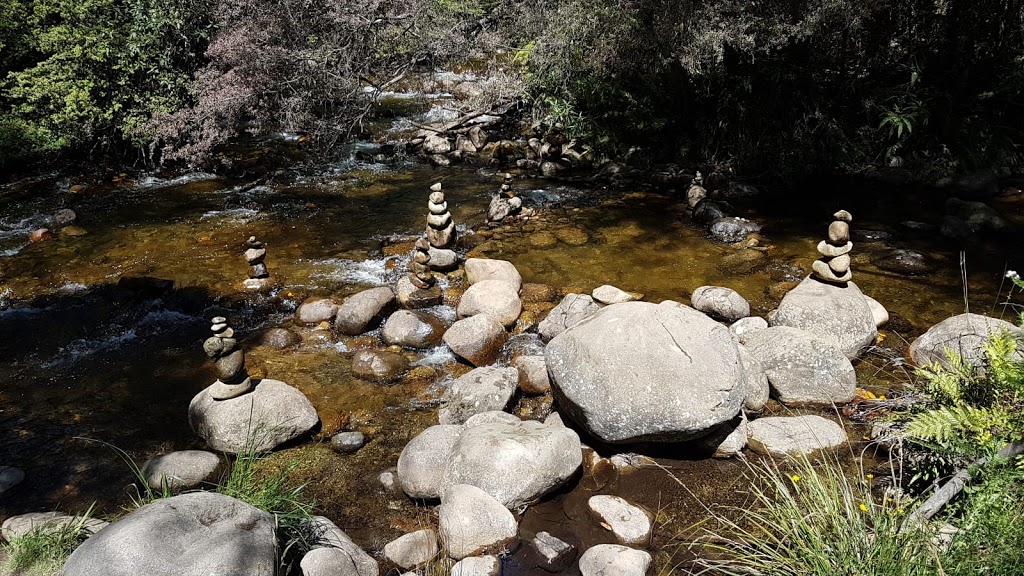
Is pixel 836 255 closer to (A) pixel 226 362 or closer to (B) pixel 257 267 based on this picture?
(A) pixel 226 362

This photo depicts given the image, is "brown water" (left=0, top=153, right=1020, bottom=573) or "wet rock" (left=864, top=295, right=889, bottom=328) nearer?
"brown water" (left=0, top=153, right=1020, bottom=573)

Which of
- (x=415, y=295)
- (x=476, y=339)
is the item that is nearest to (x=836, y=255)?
(x=476, y=339)

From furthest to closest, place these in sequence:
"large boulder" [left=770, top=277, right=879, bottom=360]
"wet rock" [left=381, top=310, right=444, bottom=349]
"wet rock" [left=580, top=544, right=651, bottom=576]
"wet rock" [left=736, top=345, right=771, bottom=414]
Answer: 1. "wet rock" [left=381, top=310, right=444, bottom=349]
2. "large boulder" [left=770, top=277, right=879, bottom=360]
3. "wet rock" [left=736, top=345, right=771, bottom=414]
4. "wet rock" [left=580, top=544, right=651, bottom=576]

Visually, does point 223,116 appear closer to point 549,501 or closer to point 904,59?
point 549,501

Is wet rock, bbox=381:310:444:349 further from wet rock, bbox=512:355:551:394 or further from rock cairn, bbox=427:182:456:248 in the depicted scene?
rock cairn, bbox=427:182:456:248

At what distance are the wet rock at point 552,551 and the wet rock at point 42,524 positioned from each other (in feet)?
8.21

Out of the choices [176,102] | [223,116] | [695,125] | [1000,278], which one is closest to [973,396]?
[1000,278]

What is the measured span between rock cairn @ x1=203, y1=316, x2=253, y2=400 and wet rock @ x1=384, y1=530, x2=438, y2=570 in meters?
1.90

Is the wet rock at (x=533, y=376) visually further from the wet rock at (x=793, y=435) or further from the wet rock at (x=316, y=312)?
the wet rock at (x=316, y=312)

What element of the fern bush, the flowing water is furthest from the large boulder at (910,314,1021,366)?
the fern bush

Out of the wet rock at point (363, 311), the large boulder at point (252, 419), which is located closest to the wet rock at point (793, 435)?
the large boulder at point (252, 419)

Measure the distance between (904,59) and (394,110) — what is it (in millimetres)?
10735

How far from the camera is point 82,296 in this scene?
7.33 meters

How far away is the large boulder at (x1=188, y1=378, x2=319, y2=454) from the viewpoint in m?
4.69
